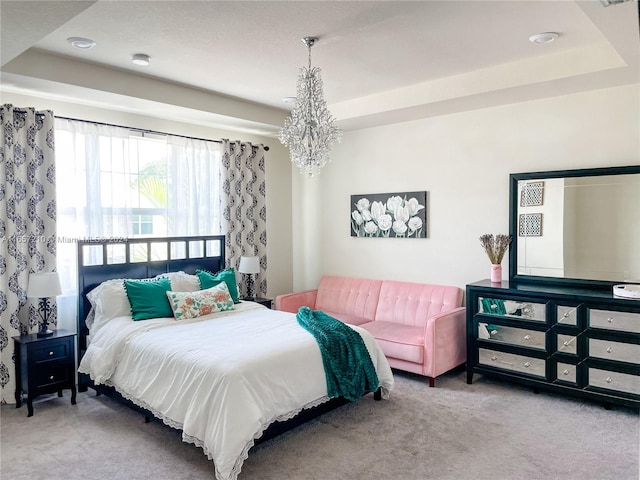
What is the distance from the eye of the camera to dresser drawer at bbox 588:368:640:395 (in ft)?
11.2

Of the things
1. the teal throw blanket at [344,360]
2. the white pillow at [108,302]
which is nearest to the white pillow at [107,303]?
the white pillow at [108,302]

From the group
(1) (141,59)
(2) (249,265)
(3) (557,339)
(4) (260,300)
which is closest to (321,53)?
(1) (141,59)

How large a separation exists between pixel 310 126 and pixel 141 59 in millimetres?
1418

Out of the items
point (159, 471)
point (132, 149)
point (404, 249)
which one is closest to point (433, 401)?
point (404, 249)

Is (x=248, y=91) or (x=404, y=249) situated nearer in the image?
(x=248, y=91)

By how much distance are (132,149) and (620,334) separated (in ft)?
15.1

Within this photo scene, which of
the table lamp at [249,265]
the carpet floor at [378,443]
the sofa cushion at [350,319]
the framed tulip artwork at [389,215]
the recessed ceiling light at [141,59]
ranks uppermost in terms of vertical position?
the recessed ceiling light at [141,59]

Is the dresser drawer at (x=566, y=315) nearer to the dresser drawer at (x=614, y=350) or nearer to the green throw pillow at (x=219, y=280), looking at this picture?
the dresser drawer at (x=614, y=350)

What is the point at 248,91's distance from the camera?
450 centimetres

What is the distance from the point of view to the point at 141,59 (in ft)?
11.6

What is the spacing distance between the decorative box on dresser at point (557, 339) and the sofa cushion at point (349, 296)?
1.30 m

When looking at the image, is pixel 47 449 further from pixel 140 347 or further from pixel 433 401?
pixel 433 401

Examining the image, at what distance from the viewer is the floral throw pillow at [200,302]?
411 cm

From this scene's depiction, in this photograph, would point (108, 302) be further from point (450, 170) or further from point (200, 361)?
point (450, 170)
